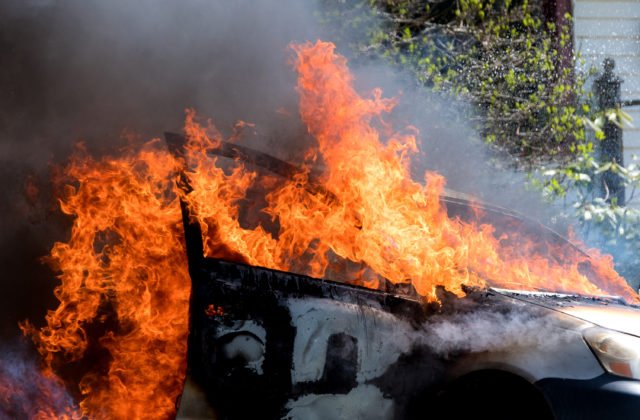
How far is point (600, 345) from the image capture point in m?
3.01

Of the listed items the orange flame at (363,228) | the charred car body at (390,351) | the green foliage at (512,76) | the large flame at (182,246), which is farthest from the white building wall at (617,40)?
the charred car body at (390,351)

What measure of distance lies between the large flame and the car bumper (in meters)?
0.74

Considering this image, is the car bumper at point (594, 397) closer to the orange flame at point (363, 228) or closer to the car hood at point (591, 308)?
the car hood at point (591, 308)

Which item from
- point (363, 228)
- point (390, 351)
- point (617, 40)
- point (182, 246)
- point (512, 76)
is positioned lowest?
point (390, 351)

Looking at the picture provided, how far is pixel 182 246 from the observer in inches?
143

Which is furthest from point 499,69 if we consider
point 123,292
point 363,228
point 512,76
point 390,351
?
point 123,292

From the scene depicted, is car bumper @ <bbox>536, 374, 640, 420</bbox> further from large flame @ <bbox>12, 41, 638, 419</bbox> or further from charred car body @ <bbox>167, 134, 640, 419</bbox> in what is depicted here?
large flame @ <bbox>12, 41, 638, 419</bbox>

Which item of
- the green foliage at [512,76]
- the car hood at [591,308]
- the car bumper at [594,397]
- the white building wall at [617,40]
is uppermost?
the white building wall at [617,40]

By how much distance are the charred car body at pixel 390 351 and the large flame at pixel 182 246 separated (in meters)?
0.21

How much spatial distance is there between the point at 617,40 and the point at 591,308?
24.6ft

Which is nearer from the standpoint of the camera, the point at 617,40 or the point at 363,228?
the point at 363,228

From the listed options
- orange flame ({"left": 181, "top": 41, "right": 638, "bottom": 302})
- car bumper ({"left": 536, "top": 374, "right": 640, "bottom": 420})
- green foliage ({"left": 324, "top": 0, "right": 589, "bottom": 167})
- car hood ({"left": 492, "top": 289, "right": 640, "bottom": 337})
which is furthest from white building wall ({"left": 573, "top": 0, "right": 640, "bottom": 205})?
car bumper ({"left": 536, "top": 374, "right": 640, "bottom": 420})

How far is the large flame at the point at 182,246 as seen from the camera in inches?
134

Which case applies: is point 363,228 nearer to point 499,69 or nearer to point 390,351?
point 390,351
